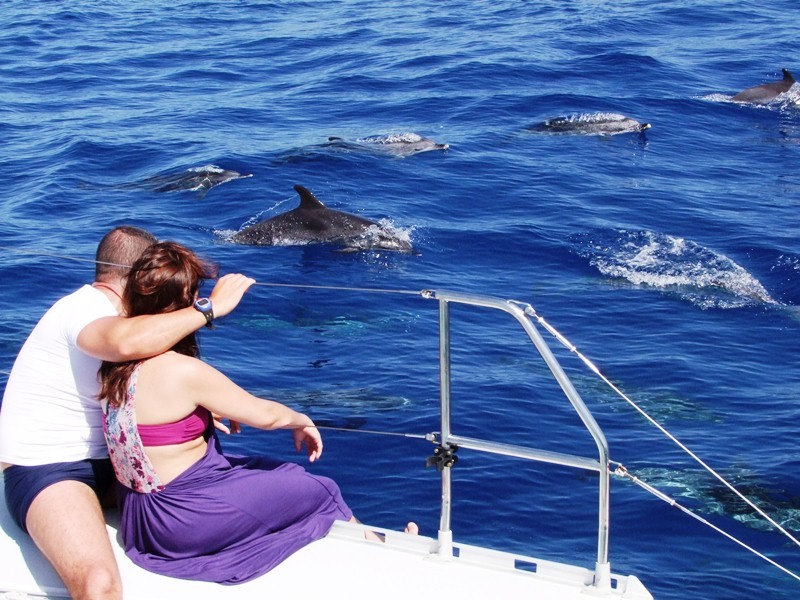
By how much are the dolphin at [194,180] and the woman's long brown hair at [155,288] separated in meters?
12.5

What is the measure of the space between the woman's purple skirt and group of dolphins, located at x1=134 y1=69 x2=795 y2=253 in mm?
9995

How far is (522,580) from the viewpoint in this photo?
466 centimetres

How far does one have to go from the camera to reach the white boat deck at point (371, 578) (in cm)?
462

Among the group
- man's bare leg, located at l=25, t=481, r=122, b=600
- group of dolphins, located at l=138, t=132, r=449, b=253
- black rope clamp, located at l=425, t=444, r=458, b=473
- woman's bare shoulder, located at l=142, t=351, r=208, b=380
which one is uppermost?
woman's bare shoulder, located at l=142, t=351, r=208, b=380

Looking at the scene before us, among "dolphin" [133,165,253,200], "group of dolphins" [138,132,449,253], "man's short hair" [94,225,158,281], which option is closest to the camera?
"man's short hair" [94,225,158,281]

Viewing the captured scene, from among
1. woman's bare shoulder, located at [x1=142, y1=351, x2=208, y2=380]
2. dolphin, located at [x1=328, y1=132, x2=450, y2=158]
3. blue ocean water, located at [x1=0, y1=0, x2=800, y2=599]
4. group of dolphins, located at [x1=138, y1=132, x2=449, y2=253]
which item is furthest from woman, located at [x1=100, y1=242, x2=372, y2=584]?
dolphin, located at [x1=328, y1=132, x2=450, y2=158]

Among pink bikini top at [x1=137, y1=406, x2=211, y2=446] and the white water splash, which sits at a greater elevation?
pink bikini top at [x1=137, y1=406, x2=211, y2=446]

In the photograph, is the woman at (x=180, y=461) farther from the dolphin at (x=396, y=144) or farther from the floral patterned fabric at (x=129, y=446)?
the dolphin at (x=396, y=144)

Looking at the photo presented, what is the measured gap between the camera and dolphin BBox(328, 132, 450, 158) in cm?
A: 1955

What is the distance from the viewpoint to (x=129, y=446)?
15.9 ft

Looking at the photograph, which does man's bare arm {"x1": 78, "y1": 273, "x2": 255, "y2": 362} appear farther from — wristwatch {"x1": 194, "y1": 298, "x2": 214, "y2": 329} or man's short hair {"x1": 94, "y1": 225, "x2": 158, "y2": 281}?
man's short hair {"x1": 94, "y1": 225, "x2": 158, "y2": 281}

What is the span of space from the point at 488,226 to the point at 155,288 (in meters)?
11.4

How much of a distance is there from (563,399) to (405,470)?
2205 mm

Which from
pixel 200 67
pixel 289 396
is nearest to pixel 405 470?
pixel 289 396
